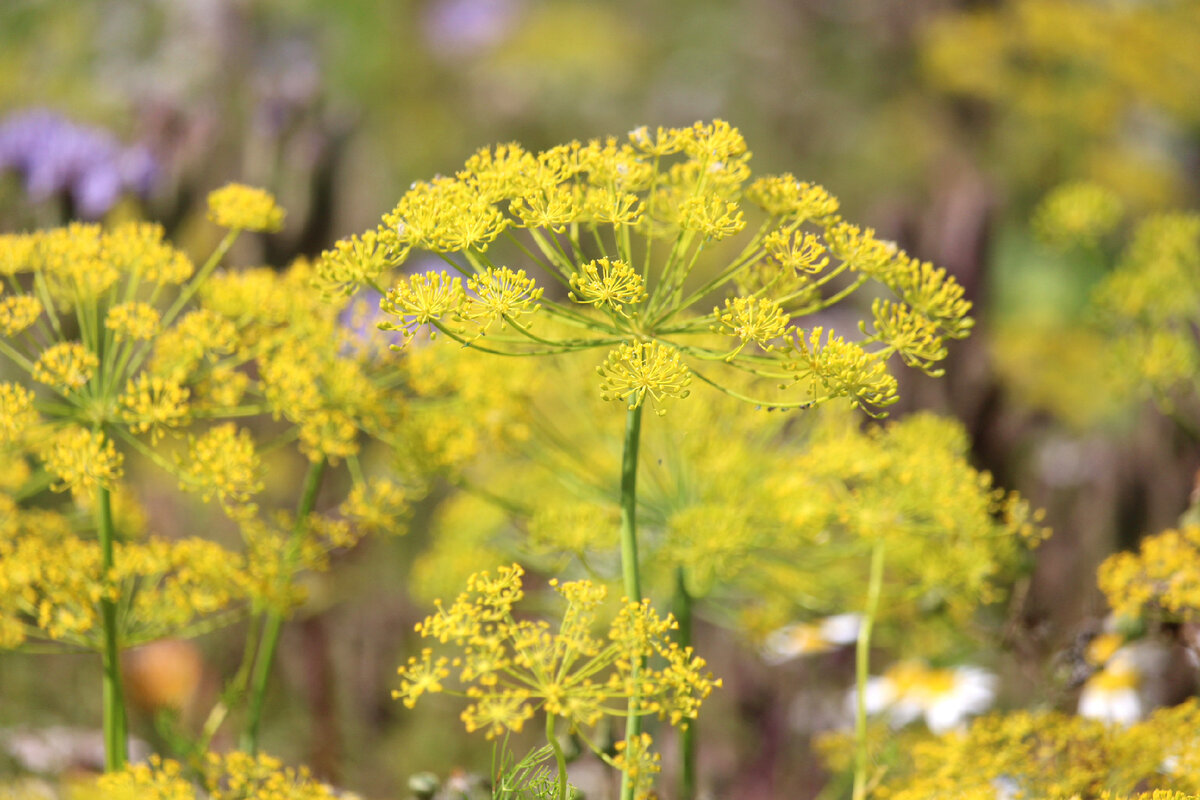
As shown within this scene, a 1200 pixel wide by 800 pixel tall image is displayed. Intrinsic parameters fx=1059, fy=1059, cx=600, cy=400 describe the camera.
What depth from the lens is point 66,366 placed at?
0.75 metres

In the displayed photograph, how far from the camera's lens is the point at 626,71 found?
4965mm

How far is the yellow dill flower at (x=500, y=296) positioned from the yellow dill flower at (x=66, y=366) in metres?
0.30

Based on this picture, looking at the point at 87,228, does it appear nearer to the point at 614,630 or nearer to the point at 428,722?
the point at 614,630

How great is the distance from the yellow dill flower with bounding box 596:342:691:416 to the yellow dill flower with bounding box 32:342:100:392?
0.38 meters

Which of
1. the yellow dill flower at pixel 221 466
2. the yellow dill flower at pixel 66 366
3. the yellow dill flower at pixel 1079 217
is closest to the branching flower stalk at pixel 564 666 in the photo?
the yellow dill flower at pixel 221 466

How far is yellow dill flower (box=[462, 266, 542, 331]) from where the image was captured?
62 centimetres

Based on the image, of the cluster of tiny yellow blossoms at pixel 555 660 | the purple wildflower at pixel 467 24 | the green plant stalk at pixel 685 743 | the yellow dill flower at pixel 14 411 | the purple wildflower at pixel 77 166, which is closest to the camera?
the cluster of tiny yellow blossoms at pixel 555 660

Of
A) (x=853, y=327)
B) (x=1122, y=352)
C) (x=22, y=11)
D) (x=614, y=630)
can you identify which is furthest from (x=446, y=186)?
(x=22, y=11)

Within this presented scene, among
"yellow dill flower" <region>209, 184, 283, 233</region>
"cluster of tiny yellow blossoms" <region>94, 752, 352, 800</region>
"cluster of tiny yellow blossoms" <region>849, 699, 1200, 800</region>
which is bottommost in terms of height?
"cluster of tiny yellow blossoms" <region>94, 752, 352, 800</region>

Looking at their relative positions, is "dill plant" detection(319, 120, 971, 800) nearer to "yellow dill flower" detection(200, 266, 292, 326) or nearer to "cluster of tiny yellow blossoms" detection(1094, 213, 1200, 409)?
"yellow dill flower" detection(200, 266, 292, 326)

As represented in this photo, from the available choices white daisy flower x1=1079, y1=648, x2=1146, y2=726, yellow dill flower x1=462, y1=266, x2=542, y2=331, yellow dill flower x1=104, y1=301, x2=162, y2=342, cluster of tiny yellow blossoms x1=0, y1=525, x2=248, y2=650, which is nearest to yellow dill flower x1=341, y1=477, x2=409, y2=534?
cluster of tiny yellow blossoms x1=0, y1=525, x2=248, y2=650

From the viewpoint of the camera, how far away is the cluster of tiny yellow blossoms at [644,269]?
617mm

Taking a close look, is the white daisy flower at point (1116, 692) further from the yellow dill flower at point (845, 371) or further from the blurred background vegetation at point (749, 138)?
the yellow dill flower at point (845, 371)

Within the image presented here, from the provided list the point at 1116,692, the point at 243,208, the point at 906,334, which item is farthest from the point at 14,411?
the point at 1116,692
